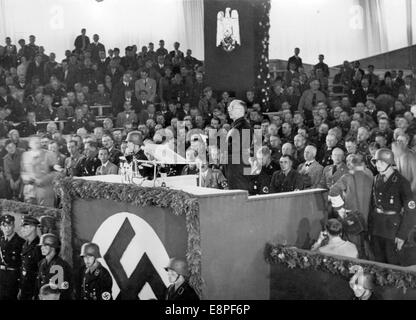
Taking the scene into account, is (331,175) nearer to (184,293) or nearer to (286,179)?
(286,179)

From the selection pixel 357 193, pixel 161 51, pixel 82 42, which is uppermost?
pixel 82 42

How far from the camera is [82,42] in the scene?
684 inches

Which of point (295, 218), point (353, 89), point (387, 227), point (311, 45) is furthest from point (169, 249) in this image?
point (311, 45)

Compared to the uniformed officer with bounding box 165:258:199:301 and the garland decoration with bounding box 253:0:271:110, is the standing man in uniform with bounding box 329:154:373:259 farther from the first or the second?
the garland decoration with bounding box 253:0:271:110

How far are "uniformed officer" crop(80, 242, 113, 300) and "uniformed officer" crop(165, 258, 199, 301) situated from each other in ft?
2.95

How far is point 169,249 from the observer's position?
629 centimetres

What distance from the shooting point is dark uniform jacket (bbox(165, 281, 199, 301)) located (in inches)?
233

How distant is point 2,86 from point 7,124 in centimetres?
201

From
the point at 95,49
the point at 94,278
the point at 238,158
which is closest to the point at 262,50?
the point at 95,49

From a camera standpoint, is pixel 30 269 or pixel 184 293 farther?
pixel 30 269

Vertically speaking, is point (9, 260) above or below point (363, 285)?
below

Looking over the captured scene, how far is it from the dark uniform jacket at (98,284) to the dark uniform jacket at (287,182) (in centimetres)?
252

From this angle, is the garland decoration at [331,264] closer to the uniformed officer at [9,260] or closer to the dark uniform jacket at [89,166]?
the uniformed officer at [9,260]

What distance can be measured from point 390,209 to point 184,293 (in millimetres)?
2350
